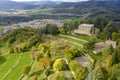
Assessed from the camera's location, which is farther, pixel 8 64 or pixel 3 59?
pixel 3 59

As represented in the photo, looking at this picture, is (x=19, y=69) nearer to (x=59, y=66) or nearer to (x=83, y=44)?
(x=59, y=66)

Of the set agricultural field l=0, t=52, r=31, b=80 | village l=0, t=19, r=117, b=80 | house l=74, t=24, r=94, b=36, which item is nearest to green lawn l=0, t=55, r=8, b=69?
agricultural field l=0, t=52, r=31, b=80

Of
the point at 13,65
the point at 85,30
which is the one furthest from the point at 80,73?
the point at 85,30

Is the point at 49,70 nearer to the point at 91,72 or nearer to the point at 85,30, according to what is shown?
the point at 91,72

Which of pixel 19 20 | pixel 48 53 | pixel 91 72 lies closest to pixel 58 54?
pixel 48 53

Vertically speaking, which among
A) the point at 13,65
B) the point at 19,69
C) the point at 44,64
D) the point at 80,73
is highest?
the point at 80,73

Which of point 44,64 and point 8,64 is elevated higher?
point 44,64
